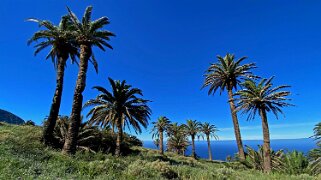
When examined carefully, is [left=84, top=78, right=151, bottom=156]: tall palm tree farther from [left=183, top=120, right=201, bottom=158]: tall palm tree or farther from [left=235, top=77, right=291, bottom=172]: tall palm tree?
[left=183, top=120, right=201, bottom=158]: tall palm tree

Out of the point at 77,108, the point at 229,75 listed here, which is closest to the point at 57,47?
the point at 77,108

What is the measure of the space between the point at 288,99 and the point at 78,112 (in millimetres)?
17527

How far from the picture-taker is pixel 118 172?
35.0ft

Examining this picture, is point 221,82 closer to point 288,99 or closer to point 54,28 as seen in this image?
point 288,99

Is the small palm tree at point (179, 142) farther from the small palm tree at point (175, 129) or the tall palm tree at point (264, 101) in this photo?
the tall palm tree at point (264, 101)

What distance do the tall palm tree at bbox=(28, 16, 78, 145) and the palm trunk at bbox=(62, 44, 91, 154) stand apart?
3.43 meters

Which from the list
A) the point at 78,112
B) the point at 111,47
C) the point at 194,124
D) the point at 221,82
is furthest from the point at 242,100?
the point at 194,124

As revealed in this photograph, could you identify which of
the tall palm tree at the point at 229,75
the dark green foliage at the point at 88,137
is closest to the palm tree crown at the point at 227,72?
the tall palm tree at the point at 229,75

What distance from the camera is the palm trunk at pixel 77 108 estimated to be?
59.4 feet

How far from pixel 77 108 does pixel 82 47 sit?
480 cm

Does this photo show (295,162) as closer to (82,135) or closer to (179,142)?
(82,135)

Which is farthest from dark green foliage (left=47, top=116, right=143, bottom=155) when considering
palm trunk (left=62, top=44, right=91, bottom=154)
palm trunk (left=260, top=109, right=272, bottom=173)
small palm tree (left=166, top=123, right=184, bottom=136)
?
small palm tree (left=166, top=123, right=184, bottom=136)

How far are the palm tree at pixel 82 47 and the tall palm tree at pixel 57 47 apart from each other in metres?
1.31

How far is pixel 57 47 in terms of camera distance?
899 inches
